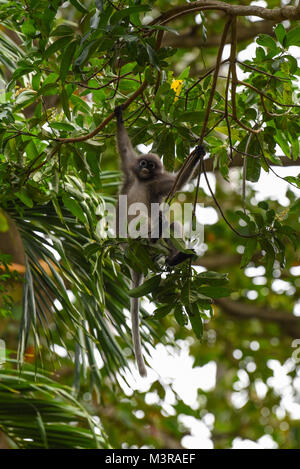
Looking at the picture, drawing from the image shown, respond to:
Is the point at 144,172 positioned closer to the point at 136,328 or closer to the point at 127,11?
the point at 136,328

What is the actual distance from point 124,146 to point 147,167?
481 millimetres

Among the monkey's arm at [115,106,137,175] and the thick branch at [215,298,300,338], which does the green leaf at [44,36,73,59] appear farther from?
the thick branch at [215,298,300,338]

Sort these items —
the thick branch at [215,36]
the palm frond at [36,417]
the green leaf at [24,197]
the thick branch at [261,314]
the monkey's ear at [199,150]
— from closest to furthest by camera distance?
the monkey's ear at [199,150]
the green leaf at [24,197]
the palm frond at [36,417]
the thick branch at [215,36]
the thick branch at [261,314]

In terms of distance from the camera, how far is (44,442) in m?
2.67

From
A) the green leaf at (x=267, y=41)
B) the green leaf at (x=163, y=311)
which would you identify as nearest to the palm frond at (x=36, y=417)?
the green leaf at (x=163, y=311)

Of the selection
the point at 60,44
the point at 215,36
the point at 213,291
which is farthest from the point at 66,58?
the point at 215,36

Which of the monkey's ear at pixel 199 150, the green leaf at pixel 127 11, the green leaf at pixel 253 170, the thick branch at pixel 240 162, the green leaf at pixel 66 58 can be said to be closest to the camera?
the green leaf at pixel 127 11

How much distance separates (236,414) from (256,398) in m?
0.32

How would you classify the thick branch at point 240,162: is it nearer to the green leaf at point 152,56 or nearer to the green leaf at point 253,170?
the green leaf at point 253,170

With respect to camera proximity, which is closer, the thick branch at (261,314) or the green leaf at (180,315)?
the green leaf at (180,315)

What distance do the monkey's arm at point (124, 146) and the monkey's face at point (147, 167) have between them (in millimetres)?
70

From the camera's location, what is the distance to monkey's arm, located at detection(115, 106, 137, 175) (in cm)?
219

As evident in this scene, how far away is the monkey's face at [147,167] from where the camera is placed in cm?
293
